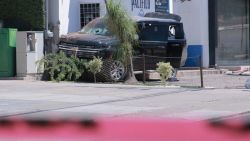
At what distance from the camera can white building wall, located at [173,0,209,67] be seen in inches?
1015

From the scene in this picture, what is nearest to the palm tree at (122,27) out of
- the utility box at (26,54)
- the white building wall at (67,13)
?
the white building wall at (67,13)

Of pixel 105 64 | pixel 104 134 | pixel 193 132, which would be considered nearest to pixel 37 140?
pixel 104 134

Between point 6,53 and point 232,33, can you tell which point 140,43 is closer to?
point 6,53

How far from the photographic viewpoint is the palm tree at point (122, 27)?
60.1 ft

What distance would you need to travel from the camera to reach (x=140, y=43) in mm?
20031

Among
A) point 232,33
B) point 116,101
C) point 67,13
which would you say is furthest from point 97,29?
point 232,33

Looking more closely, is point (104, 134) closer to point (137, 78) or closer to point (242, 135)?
point (242, 135)

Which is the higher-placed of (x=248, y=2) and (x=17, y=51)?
(x=248, y=2)

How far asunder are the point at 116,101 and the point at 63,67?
238 inches

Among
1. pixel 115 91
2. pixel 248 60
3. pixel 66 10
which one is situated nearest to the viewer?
pixel 115 91

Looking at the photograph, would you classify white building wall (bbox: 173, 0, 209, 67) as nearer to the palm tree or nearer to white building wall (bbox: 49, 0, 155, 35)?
white building wall (bbox: 49, 0, 155, 35)

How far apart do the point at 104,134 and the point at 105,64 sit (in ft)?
48.1

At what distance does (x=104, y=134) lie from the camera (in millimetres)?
4105

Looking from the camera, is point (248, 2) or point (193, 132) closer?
point (193, 132)
